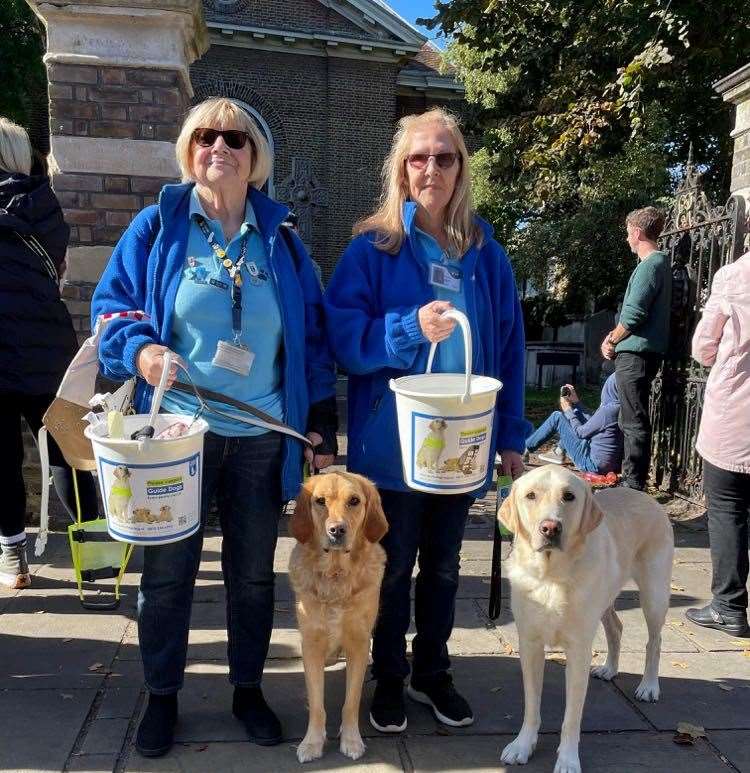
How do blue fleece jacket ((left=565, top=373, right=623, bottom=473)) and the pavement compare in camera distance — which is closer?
the pavement

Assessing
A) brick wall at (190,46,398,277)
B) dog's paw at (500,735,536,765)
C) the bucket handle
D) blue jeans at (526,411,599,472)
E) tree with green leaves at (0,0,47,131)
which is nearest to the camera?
the bucket handle

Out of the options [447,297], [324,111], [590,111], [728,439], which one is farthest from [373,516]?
[324,111]

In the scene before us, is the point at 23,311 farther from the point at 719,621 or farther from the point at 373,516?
the point at 719,621

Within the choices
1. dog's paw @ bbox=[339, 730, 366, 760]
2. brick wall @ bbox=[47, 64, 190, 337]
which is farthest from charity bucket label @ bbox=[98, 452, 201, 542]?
brick wall @ bbox=[47, 64, 190, 337]

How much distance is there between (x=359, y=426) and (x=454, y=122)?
1266 millimetres

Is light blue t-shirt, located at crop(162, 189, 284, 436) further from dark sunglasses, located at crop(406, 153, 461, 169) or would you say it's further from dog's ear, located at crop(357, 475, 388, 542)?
dark sunglasses, located at crop(406, 153, 461, 169)

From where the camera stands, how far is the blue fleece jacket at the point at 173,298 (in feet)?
8.64

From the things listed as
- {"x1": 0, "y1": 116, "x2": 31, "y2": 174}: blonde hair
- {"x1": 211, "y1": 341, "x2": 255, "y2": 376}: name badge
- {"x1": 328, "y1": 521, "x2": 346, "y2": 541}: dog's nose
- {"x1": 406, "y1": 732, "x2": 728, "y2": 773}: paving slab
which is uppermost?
{"x1": 0, "y1": 116, "x2": 31, "y2": 174}: blonde hair

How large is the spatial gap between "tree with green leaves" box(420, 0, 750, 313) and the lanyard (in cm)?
752

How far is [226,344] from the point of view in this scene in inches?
103

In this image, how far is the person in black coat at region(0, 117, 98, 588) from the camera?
4.02 meters

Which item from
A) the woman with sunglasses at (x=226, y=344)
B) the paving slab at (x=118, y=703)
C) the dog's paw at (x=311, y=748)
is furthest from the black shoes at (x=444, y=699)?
the paving slab at (x=118, y=703)

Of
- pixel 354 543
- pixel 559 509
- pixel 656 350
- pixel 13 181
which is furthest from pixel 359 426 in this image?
pixel 656 350

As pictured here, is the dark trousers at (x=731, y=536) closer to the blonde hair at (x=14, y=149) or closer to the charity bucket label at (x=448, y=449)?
the charity bucket label at (x=448, y=449)
